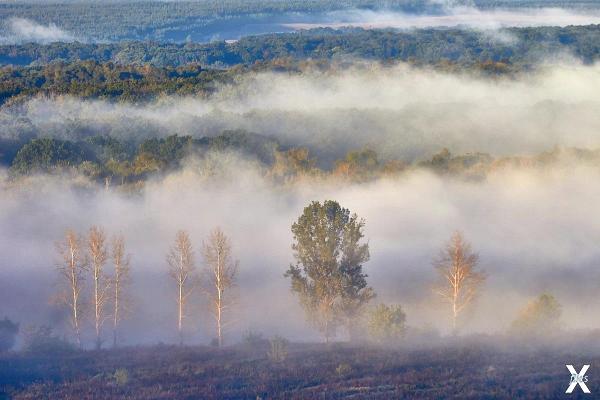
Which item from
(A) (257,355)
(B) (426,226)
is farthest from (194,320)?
(B) (426,226)

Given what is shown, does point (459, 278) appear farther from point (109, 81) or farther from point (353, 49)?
point (353, 49)

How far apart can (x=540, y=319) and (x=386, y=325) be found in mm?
5619

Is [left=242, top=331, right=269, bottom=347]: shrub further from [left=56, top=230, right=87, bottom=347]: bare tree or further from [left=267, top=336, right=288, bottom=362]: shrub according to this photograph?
[left=56, top=230, right=87, bottom=347]: bare tree

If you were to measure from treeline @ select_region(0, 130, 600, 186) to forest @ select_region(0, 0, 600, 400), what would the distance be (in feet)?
0.70

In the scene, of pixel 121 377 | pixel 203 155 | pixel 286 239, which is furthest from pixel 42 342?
pixel 203 155

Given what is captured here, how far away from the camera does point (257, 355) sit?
109ft

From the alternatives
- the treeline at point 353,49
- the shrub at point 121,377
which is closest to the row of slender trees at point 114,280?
the shrub at point 121,377

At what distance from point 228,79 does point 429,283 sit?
60.8 meters

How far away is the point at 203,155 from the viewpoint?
64.1 meters

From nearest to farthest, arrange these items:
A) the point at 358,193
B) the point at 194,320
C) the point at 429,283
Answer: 1. the point at 194,320
2. the point at 429,283
3. the point at 358,193

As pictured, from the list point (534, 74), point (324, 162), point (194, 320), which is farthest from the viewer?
Result: point (534, 74)

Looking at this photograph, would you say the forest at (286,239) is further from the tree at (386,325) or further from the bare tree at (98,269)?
the bare tree at (98,269)

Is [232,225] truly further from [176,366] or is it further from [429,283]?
[176,366]

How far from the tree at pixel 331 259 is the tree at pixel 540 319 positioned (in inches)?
217
